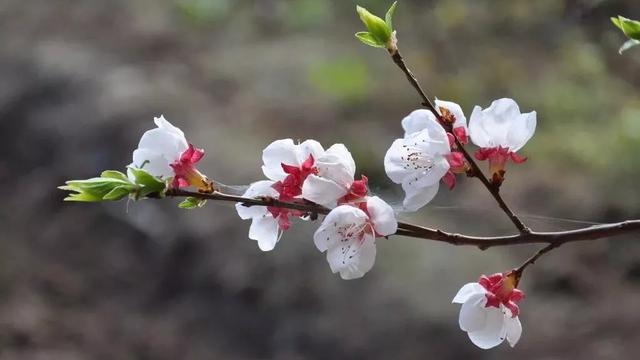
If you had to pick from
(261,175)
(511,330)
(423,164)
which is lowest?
(261,175)

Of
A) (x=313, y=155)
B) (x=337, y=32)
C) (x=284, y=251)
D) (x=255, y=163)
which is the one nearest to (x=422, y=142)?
(x=313, y=155)

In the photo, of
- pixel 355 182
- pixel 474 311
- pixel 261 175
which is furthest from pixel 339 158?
pixel 261 175

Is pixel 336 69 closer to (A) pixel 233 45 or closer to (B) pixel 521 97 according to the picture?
(A) pixel 233 45

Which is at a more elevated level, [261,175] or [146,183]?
[146,183]

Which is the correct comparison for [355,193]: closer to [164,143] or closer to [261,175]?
[164,143]

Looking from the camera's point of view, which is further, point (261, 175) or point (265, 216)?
point (261, 175)

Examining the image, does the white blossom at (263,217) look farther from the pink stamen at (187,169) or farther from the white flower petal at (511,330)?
the white flower petal at (511,330)

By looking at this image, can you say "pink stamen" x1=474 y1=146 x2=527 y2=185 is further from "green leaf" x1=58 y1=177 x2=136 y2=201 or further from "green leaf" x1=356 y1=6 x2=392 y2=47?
"green leaf" x1=58 y1=177 x2=136 y2=201
